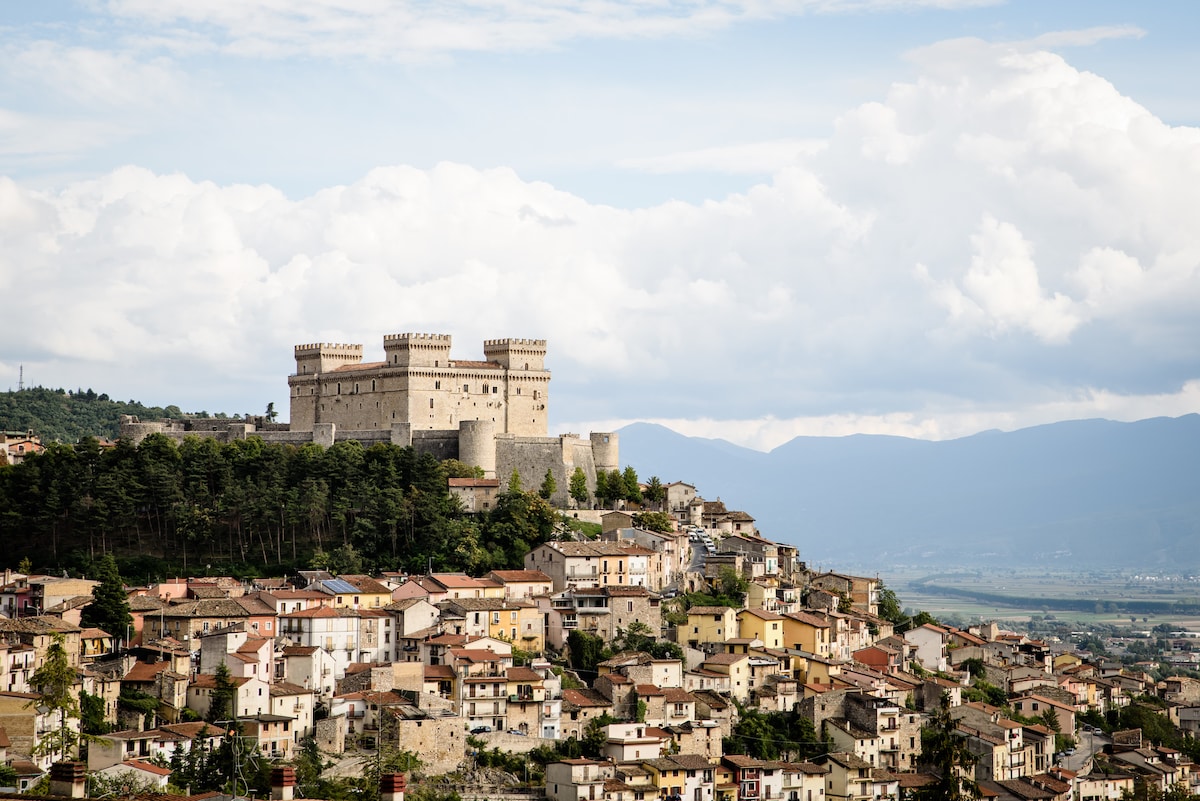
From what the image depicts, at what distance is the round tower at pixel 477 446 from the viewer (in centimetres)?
8100

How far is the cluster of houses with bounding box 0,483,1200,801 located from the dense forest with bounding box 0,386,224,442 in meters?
59.8

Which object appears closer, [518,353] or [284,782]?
[284,782]

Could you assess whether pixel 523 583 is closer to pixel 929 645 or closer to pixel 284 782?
pixel 929 645

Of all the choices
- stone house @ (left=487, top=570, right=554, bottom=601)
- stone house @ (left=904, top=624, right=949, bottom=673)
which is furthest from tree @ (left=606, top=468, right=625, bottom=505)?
stone house @ (left=487, top=570, right=554, bottom=601)

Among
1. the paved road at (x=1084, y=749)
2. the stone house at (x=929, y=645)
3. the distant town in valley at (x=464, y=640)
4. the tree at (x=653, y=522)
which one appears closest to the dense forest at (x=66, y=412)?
the distant town in valley at (x=464, y=640)

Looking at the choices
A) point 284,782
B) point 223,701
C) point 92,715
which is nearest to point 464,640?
point 223,701

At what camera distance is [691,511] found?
8650 cm

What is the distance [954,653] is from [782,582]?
950 cm

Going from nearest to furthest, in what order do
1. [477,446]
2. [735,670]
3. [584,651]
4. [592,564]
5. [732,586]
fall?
[584,651], [735,670], [592,564], [732,586], [477,446]

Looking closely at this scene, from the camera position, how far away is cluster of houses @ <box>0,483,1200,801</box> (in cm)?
5347

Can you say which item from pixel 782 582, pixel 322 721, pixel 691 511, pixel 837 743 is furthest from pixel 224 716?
pixel 691 511

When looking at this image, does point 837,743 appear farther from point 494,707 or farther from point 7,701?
point 7,701

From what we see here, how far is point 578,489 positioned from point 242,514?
52.5ft

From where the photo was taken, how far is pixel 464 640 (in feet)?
196
